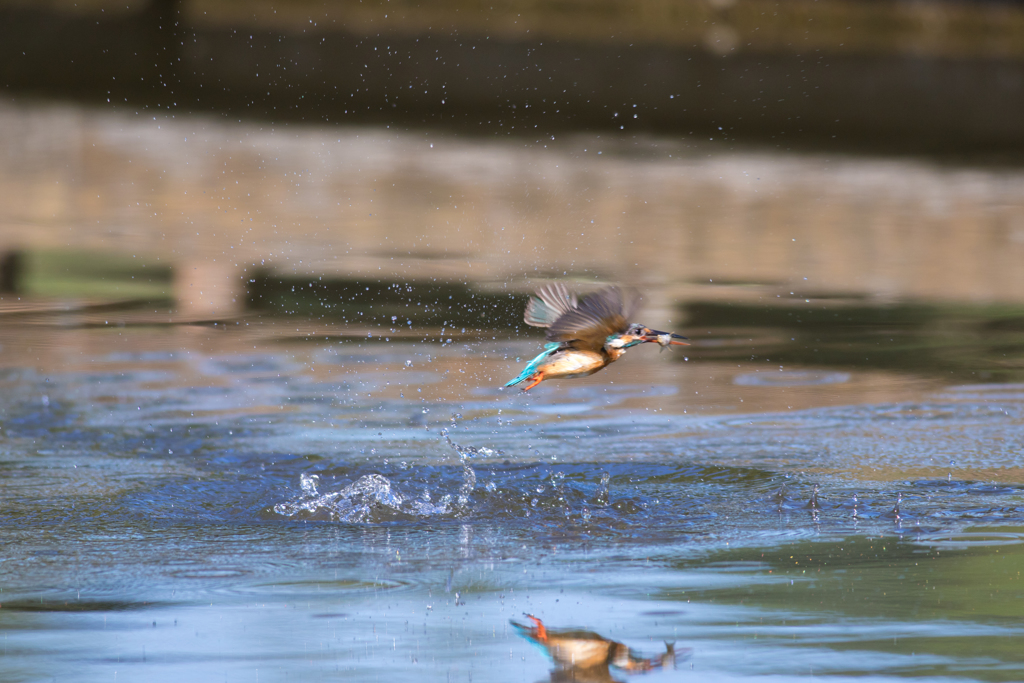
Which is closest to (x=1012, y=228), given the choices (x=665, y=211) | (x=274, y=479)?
(x=665, y=211)

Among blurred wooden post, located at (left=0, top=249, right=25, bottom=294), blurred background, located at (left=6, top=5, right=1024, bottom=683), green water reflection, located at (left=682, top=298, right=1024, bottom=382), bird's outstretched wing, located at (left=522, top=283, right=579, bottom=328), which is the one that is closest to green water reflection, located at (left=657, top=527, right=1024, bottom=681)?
blurred background, located at (left=6, top=5, right=1024, bottom=683)

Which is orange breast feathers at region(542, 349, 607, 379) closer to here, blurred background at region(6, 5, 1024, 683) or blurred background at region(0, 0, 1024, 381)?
blurred background at region(6, 5, 1024, 683)

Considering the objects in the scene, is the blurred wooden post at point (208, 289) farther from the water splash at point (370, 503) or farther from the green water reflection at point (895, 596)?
the green water reflection at point (895, 596)

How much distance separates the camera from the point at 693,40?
1346cm

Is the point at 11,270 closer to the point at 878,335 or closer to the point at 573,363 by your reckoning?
the point at 878,335

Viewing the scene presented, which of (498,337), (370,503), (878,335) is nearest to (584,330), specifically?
(370,503)

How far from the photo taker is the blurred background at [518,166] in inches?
265

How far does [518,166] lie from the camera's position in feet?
35.9

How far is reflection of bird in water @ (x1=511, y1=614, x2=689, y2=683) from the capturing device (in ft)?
8.39

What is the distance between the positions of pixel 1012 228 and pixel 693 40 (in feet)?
16.5

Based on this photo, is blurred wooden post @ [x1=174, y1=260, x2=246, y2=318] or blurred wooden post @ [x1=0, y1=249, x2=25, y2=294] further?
blurred wooden post @ [x1=0, y1=249, x2=25, y2=294]

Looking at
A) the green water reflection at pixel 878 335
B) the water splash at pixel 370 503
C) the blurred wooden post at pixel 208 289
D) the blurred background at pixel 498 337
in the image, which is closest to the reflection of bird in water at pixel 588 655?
the blurred background at pixel 498 337

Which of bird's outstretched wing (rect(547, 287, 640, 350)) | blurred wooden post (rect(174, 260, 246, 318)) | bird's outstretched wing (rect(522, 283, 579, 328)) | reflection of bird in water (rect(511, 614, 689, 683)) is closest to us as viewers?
reflection of bird in water (rect(511, 614, 689, 683))

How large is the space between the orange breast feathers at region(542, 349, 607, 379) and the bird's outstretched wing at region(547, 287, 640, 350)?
0.08ft
